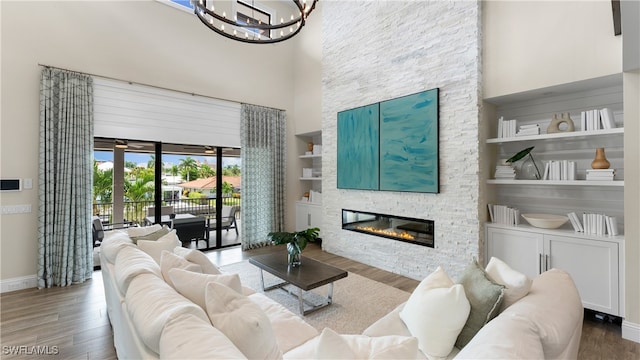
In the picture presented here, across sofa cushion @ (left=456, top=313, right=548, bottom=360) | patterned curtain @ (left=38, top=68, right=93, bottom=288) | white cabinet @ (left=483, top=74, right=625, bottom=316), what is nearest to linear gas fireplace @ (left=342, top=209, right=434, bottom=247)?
white cabinet @ (left=483, top=74, right=625, bottom=316)

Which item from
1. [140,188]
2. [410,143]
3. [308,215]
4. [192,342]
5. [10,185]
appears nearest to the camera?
[192,342]

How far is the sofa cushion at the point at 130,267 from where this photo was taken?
168 cm

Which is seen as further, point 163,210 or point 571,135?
point 163,210

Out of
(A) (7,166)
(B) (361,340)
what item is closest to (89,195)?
(A) (7,166)

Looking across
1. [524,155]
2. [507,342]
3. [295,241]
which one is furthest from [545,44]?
[295,241]

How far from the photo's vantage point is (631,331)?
2447mm

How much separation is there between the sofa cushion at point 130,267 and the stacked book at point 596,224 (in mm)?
3891

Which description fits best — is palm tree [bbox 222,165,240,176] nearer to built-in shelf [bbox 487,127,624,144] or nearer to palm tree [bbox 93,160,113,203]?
palm tree [bbox 93,160,113,203]

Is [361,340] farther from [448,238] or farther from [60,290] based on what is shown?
[60,290]

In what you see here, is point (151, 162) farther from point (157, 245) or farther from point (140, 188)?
point (157, 245)

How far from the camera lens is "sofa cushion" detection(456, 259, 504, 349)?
1.45m

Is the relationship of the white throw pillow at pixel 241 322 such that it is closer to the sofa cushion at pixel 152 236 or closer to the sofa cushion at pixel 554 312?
the sofa cushion at pixel 554 312

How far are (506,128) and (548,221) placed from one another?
1.16 meters

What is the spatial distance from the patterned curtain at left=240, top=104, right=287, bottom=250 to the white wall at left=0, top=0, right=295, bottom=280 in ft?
1.60
